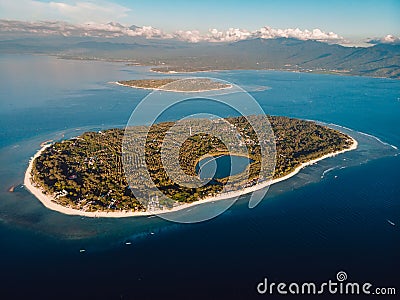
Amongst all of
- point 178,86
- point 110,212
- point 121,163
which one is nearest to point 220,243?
point 110,212

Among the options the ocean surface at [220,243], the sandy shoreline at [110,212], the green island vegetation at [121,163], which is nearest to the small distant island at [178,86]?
the green island vegetation at [121,163]

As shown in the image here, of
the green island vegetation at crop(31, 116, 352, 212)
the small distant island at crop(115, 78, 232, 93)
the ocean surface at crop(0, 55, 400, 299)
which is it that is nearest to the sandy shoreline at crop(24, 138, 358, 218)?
the green island vegetation at crop(31, 116, 352, 212)

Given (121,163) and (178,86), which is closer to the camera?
(121,163)

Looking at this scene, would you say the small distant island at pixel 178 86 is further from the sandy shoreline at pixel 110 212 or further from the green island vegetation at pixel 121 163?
the sandy shoreline at pixel 110 212

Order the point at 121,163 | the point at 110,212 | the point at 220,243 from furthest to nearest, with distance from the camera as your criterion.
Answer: the point at 121,163
the point at 110,212
the point at 220,243

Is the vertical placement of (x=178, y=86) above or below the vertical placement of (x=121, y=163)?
above

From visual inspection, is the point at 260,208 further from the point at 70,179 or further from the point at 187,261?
the point at 70,179

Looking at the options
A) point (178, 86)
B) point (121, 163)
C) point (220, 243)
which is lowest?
point (220, 243)

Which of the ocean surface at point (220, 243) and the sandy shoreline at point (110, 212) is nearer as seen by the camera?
the ocean surface at point (220, 243)

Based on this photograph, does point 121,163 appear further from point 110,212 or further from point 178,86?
point 178,86

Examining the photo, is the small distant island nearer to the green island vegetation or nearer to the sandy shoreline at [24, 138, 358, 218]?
the green island vegetation
